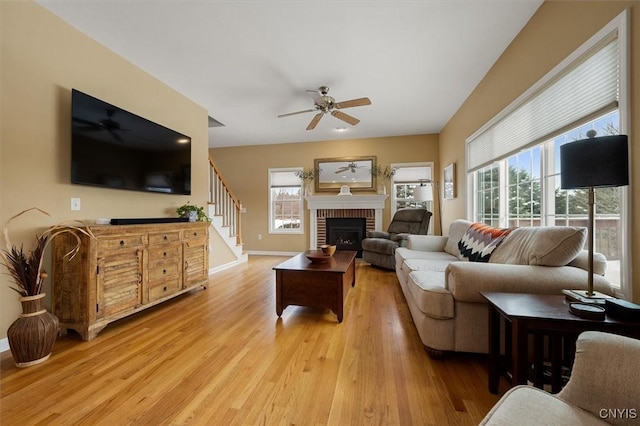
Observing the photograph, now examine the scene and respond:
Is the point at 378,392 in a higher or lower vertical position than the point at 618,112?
lower

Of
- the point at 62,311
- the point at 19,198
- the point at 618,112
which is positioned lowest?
the point at 62,311

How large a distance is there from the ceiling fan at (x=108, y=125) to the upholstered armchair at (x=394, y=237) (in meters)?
3.83

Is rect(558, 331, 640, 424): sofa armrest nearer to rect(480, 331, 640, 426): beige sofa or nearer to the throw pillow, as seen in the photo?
rect(480, 331, 640, 426): beige sofa

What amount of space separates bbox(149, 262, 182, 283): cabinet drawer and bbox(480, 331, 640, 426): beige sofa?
290 centimetres

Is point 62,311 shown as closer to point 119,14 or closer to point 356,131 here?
point 119,14

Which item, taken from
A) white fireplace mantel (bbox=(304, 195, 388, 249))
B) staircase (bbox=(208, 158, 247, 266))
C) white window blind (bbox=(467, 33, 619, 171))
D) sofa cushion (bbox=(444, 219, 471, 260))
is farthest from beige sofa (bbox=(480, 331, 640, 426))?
white fireplace mantel (bbox=(304, 195, 388, 249))

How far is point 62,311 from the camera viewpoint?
212 cm

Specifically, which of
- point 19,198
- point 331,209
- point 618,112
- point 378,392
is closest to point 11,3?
point 19,198

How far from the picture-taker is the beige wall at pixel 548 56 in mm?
1345

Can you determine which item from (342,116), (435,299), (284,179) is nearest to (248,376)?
(435,299)

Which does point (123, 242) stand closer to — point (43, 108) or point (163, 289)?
point (163, 289)

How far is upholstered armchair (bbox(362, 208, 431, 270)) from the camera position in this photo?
4.38 meters

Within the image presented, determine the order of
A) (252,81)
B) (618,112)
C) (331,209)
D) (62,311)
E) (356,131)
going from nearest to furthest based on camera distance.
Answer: (618,112) < (62,311) < (252,81) < (356,131) < (331,209)

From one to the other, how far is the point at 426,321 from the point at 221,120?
14.8 ft
